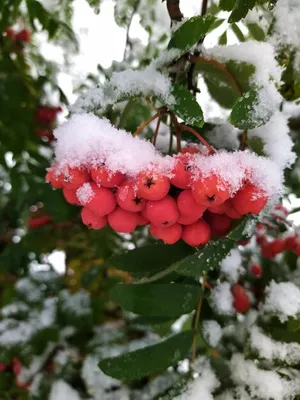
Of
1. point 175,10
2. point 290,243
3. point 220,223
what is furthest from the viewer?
point 290,243

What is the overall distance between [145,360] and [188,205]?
266mm

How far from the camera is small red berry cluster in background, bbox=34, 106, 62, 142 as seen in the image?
1.39 metres

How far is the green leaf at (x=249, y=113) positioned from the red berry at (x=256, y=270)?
0.57 meters

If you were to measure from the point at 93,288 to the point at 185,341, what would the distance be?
849mm

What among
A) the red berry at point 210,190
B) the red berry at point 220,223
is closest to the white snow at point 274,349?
the red berry at point 220,223

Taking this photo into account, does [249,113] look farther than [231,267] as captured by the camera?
No

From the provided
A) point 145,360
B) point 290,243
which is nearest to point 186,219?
point 145,360

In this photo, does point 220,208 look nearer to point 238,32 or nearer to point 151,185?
point 151,185

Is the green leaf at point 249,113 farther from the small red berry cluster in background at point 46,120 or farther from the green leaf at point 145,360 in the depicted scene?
the small red berry cluster in background at point 46,120

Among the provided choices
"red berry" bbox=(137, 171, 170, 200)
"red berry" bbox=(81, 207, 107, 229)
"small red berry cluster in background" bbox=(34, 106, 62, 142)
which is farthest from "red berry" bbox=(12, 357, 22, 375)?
"red berry" bbox=(137, 171, 170, 200)

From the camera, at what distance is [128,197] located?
521 mm

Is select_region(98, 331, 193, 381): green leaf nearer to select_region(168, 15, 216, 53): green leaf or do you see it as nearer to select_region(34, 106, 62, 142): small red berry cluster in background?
select_region(168, 15, 216, 53): green leaf

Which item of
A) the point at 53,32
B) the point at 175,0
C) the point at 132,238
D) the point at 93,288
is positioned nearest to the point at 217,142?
the point at 175,0

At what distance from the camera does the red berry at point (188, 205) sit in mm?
520
